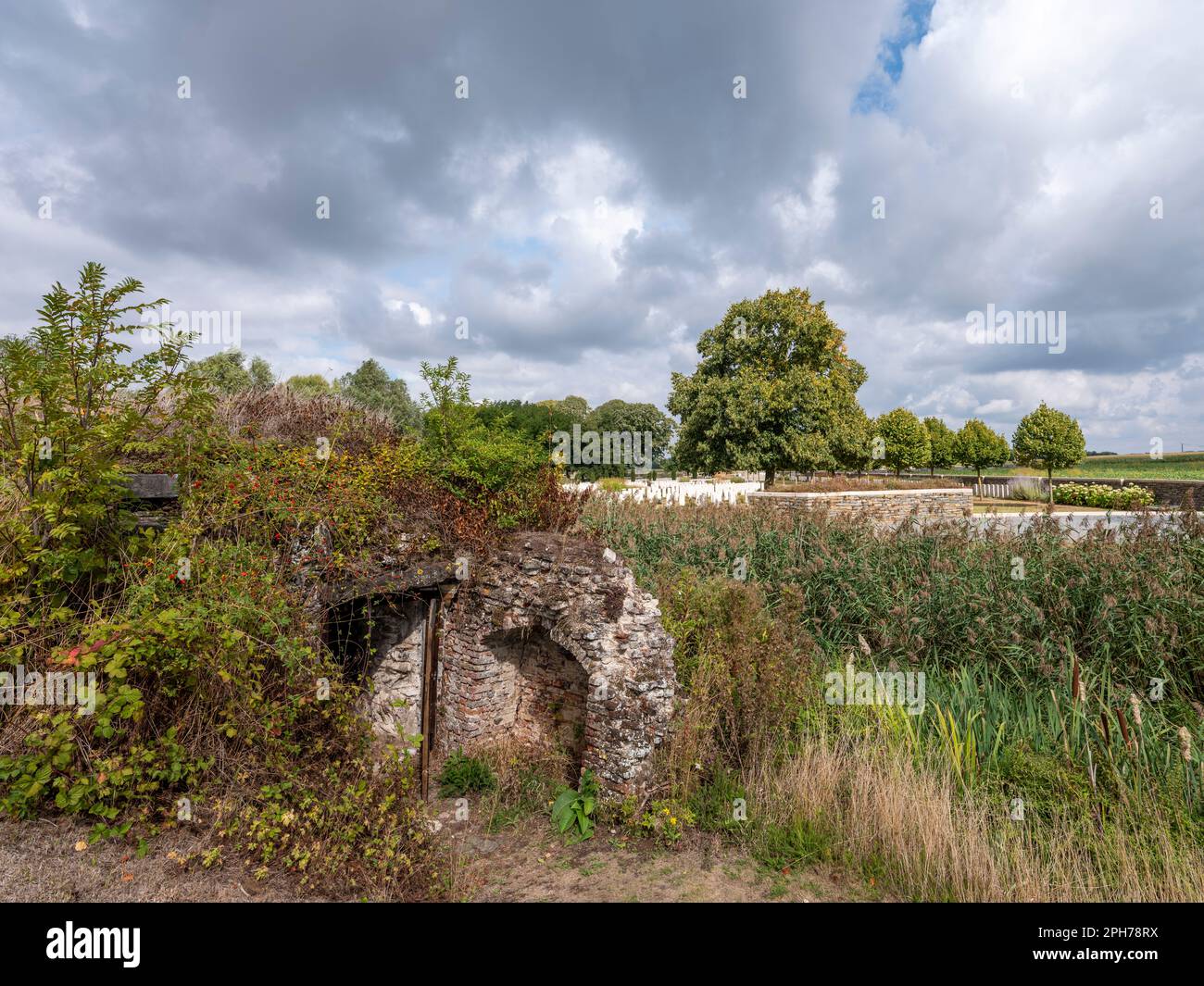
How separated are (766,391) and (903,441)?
62.5 ft

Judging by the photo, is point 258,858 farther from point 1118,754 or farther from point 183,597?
point 1118,754

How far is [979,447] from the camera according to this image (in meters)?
39.4

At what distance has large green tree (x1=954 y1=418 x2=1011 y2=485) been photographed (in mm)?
39656

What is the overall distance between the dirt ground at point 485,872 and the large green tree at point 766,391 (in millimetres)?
20177

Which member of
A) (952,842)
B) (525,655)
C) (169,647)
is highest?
(169,647)

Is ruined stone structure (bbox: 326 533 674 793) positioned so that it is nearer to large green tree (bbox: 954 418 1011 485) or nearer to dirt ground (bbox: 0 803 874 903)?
dirt ground (bbox: 0 803 874 903)

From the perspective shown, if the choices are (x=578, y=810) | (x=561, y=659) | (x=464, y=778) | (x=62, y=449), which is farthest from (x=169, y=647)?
(x=561, y=659)

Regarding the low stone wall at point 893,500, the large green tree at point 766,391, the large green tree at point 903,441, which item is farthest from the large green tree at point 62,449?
the large green tree at point 903,441

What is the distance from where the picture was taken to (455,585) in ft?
22.4

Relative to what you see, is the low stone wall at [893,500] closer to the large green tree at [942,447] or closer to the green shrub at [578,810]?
the green shrub at [578,810]

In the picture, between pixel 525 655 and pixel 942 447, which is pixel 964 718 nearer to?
pixel 525 655

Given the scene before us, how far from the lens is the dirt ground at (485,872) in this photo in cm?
343
